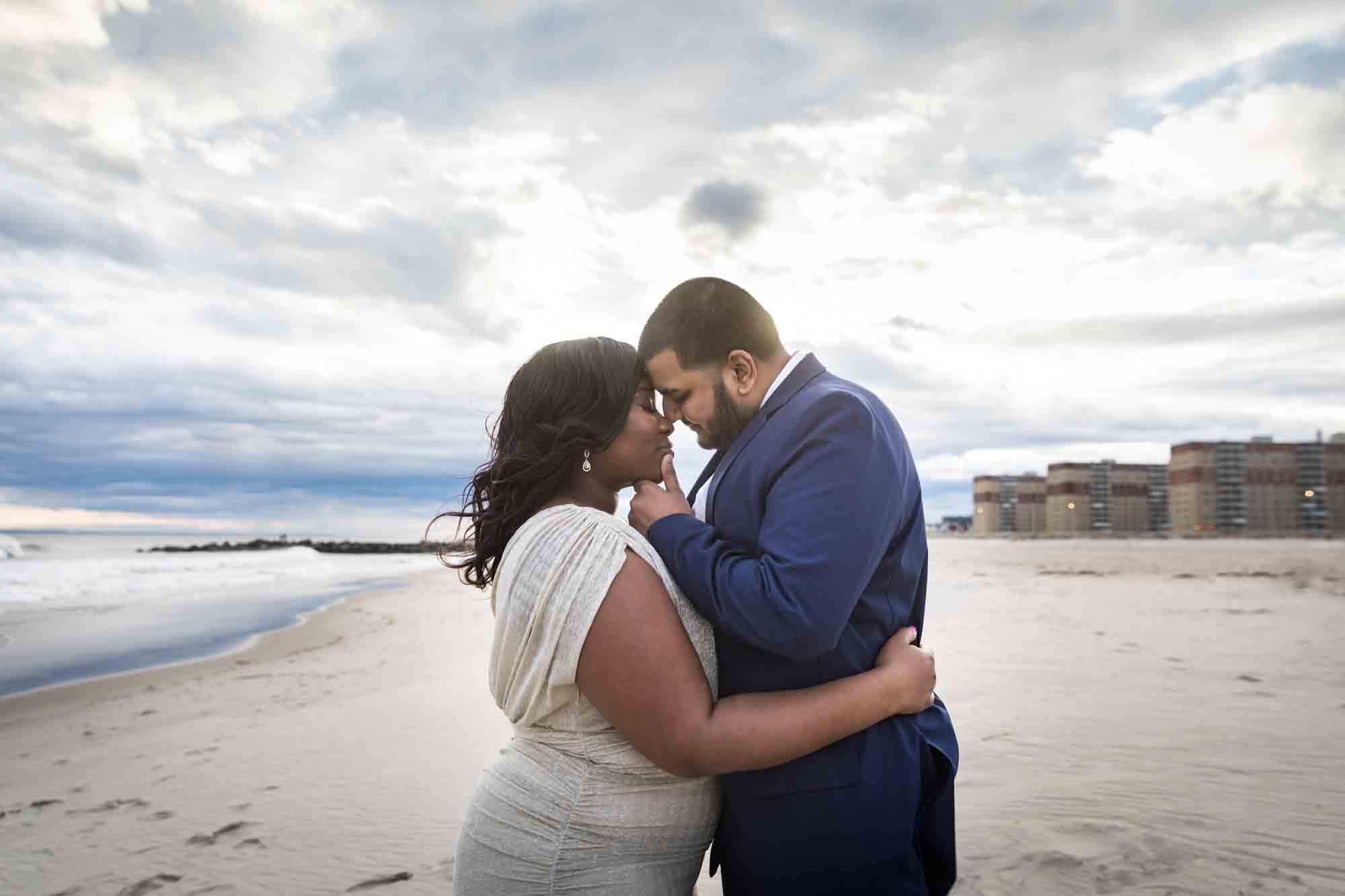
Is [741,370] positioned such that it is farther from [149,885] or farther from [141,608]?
[141,608]

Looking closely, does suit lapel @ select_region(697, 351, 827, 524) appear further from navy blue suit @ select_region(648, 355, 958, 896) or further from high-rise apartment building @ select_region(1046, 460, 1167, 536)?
high-rise apartment building @ select_region(1046, 460, 1167, 536)

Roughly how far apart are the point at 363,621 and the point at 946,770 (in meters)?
14.7

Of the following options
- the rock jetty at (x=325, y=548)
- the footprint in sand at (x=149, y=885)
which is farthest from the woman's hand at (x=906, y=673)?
the rock jetty at (x=325, y=548)

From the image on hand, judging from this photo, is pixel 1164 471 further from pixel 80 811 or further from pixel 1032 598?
pixel 80 811

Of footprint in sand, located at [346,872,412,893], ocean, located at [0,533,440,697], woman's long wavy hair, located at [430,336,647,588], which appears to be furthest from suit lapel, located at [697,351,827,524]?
ocean, located at [0,533,440,697]

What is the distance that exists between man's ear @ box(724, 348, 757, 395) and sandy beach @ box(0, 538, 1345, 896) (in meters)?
2.78

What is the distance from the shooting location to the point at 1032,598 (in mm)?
15867

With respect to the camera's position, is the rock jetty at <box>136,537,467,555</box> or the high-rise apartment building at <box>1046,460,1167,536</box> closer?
the rock jetty at <box>136,537,467,555</box>

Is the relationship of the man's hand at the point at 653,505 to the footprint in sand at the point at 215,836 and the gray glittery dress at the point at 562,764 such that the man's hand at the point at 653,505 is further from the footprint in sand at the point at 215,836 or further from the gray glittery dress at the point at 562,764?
the footprint in sand at the point at 215,836

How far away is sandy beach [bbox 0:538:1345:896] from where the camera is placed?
428 centimetres

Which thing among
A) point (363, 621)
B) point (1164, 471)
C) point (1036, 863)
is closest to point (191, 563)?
point (363, 621)

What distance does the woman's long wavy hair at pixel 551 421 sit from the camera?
2.30 metres

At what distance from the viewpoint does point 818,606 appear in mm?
1816

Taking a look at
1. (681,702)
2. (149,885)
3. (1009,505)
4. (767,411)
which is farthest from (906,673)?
(1009,505)
